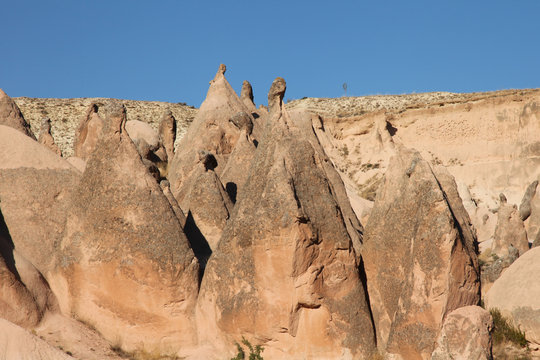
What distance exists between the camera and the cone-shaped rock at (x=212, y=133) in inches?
740

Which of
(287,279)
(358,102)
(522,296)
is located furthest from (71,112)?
(287,279)

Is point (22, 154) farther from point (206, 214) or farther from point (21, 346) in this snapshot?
point (21, 346)

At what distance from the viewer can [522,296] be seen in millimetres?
12156

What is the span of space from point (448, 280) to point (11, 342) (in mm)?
5230

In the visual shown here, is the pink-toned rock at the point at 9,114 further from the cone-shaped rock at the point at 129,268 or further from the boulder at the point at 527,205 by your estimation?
the boulder at the point at 527,205

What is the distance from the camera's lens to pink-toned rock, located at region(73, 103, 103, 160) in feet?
69.3

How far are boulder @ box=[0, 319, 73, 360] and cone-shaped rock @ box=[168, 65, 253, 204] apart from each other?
906 centimetres

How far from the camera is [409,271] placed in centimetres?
1026

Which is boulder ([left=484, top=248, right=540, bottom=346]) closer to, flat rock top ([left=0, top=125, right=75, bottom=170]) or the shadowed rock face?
the shadowed rock face

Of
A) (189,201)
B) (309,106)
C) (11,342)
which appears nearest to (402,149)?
(189,201)

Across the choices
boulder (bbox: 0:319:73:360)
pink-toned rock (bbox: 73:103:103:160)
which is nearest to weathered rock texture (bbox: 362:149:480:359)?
boulder (bbox: 0:319:73:360)

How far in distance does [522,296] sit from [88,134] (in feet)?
43.5

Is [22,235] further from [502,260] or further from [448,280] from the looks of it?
[502,260]

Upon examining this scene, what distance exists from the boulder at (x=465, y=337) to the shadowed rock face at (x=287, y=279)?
1.40m
